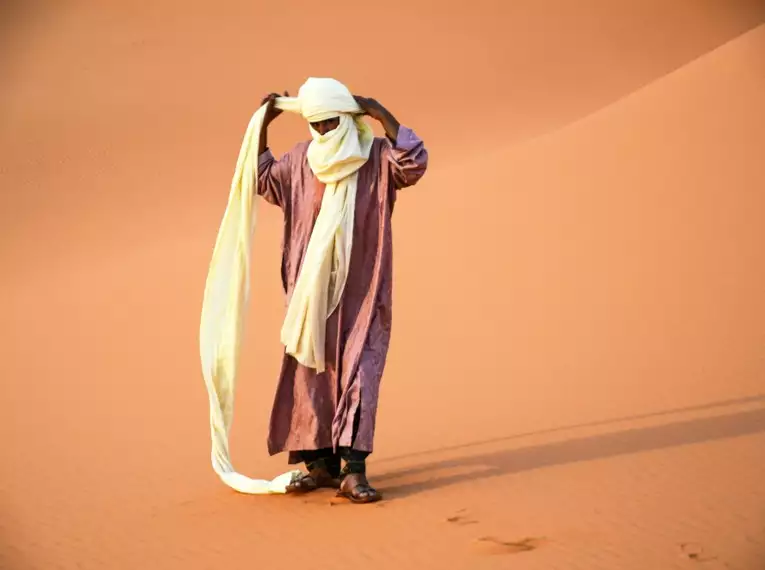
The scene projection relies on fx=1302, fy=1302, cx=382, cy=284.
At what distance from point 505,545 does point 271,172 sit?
102 inches

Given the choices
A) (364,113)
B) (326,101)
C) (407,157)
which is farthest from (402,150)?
(326,101)

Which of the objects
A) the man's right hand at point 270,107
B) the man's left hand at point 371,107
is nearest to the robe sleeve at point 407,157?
the man's left hand at point 371,107

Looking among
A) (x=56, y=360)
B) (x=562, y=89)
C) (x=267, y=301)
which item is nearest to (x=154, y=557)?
(x=56, y=360)

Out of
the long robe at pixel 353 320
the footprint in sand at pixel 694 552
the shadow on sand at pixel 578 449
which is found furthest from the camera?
the shadow on sand at pixel 578 449

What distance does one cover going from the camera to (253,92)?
23.6m

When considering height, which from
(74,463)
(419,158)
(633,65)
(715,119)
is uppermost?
(633,65)

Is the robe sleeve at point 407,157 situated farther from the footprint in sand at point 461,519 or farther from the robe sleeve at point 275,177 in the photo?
the footprint in sand at point 461,519

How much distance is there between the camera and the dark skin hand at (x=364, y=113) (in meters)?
6.60

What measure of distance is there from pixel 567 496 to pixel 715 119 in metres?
11.3

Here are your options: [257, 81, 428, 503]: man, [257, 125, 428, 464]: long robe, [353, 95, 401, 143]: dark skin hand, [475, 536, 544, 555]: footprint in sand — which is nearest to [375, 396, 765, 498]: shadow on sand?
[257, 81, 428, 503]: man

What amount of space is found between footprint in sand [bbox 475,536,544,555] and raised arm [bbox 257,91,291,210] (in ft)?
7.80

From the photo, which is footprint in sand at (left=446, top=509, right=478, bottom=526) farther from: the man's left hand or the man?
the man's left hand

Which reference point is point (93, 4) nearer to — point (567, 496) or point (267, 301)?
point (267, 301)

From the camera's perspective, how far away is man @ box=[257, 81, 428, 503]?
6578mm
